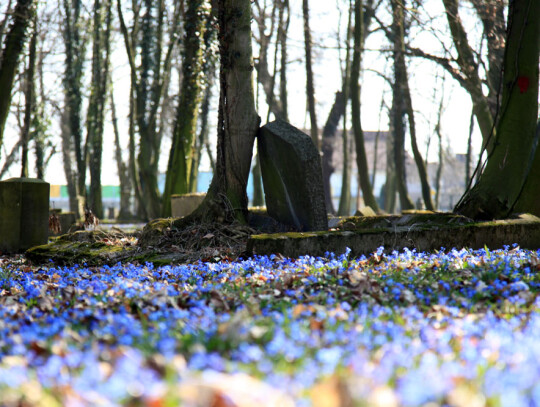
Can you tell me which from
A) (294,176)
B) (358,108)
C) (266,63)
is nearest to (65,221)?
(294,176)

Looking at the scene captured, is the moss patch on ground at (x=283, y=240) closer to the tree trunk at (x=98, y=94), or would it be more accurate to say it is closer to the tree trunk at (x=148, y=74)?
the tree trunk at (x=148, y=74)

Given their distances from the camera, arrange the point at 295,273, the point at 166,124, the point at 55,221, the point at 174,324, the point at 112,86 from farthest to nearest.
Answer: the point at 166,124 < the point at 112,86 < the point at 55,221 < the point at 295,273 < the point at 174,324

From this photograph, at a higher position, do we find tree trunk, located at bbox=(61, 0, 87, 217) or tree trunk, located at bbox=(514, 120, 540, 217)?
tree trunk, located at bbox=(61, 0, 87, 217)

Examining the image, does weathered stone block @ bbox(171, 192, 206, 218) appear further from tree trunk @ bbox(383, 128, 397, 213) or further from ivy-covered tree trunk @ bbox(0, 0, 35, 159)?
tree trunk @ bbox(383, 128, 397, 213)

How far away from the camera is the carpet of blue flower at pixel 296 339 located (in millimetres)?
1693

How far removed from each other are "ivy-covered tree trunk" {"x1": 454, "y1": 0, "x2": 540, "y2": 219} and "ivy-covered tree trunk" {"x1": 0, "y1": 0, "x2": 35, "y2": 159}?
9923 millimetres

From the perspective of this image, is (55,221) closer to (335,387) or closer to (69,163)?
(335,387)

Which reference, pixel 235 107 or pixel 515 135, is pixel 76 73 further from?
pixel 515 135

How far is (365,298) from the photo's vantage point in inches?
137

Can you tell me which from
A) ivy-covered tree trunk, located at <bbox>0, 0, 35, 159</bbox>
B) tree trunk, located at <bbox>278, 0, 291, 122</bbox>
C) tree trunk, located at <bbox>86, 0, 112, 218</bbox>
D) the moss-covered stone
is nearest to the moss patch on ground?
the moss-covered stone

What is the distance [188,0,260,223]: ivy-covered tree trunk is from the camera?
817cm

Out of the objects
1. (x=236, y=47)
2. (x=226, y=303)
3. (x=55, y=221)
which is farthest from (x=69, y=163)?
(x=226, y=303)

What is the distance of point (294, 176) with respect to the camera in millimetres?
7633

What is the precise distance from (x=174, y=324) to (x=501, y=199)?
661 centimetres
